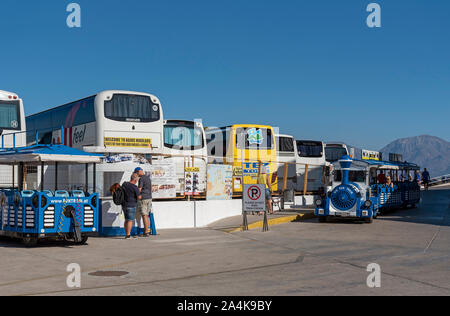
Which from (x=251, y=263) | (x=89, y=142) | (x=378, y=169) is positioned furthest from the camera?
(x=378, y=169)

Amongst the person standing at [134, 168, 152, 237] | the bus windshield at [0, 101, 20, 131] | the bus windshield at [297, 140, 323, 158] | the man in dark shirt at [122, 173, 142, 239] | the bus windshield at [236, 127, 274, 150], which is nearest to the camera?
the man in dark shirt at [122, 173, 142, 239]

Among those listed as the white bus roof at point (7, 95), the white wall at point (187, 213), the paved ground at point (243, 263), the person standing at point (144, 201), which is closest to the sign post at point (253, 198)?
the paved ground at point (243, 263)

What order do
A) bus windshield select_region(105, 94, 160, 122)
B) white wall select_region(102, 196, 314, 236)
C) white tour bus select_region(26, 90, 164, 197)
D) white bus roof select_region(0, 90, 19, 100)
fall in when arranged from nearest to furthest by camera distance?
white wall select_region(102, 196, 314, 236)
white tour bus select_region(26, 90, 164, 197)
bus windshield select_region(105, 94, 160, 122)
white bus roof select_region(0, 90, 19, 100)

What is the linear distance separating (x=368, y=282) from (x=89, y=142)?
570 inches

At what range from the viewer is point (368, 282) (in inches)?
355

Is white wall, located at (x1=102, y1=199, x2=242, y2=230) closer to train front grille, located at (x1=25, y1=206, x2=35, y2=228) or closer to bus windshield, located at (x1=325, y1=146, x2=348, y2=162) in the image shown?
train front grille, located at (x1=25, y1=206, x2=35, y2=228)

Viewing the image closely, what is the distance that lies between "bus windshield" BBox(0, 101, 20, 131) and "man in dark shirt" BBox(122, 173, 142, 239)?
326 inches

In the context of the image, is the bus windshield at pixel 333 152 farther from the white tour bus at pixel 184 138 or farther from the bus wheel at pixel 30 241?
the bus wheel at pixel 30 241

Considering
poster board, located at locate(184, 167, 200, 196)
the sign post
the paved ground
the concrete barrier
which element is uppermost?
poster board, located at locate(184, 167, 200, 196)

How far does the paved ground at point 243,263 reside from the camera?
8609mm

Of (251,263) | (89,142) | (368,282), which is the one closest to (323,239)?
(251,263)

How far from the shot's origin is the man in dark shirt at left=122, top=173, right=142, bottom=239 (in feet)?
50.1

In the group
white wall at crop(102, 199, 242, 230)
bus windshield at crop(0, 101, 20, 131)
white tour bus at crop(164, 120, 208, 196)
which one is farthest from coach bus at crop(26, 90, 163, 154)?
white wall at crop(102, 199, 242, 230)
